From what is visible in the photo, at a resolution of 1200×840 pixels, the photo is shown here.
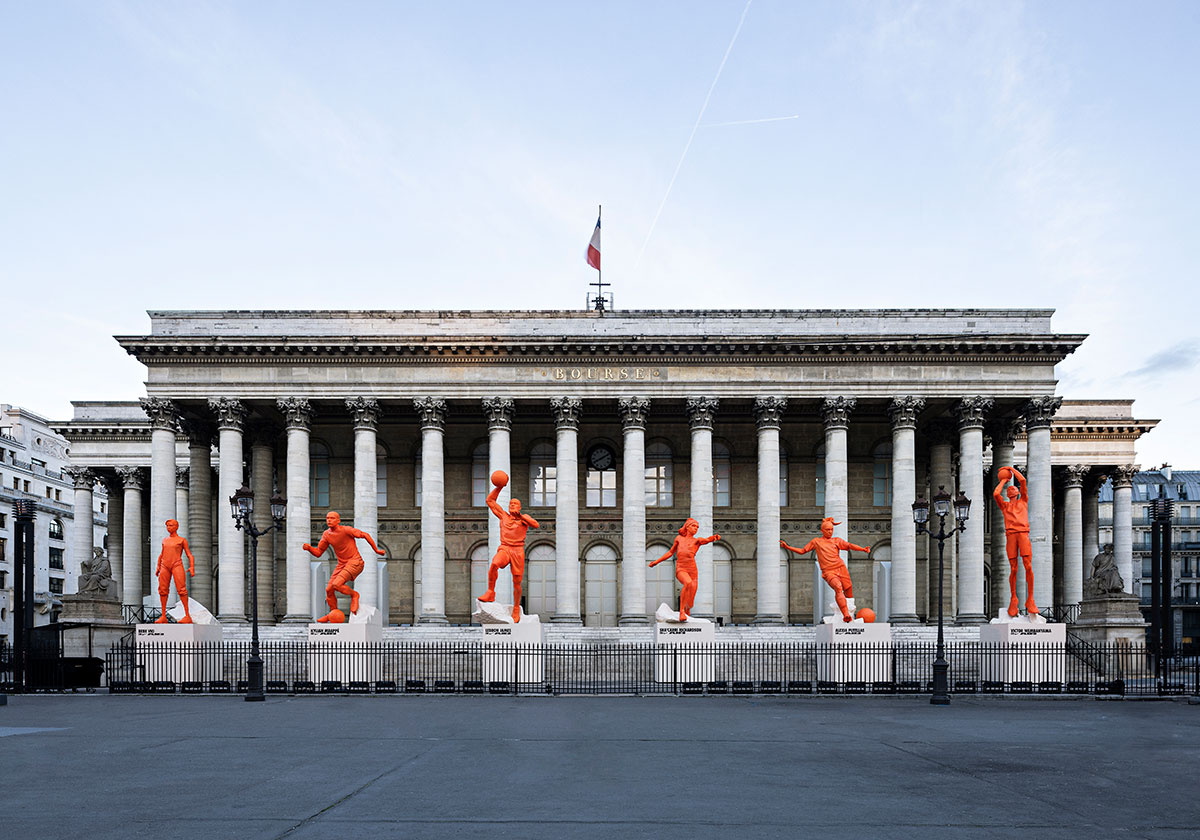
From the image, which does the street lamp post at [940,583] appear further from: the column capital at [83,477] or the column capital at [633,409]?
the column capital at [83,477]

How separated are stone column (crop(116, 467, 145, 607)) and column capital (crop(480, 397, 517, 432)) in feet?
62.8

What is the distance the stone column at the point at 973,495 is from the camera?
116 feet

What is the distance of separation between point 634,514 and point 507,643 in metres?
8.97

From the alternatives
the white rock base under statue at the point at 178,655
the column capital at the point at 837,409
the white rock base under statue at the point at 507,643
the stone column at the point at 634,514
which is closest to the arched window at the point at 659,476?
the stone column at the point at 634,514

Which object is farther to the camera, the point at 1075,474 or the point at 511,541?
the point at 1075,474

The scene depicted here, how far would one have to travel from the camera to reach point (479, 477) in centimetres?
4044

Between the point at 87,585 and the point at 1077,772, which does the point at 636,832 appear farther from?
the point at 87,585

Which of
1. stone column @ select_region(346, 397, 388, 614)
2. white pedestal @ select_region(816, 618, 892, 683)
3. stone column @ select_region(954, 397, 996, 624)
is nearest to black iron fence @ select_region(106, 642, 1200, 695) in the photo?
white pedestal @ select_region(816, 618, 892, 683)

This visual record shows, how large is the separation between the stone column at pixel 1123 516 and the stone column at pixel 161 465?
38184mm

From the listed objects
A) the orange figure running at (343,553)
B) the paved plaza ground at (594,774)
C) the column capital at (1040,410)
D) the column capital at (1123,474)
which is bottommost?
the paved plaza ground at (594,774)

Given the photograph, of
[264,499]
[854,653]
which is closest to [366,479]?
[264,499]

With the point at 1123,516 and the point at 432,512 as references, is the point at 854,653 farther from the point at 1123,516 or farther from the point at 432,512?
the point at 1123,516

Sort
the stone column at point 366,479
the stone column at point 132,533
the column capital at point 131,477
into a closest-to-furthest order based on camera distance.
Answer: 1. the stone column at point 366,479
2. the stone column at point 132,533
3. the column capital at point 131,477

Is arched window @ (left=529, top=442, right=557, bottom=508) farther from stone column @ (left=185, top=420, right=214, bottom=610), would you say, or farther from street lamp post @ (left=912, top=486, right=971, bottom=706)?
street lamp post @ (left=912, top=486, right=971, bottom=706)
